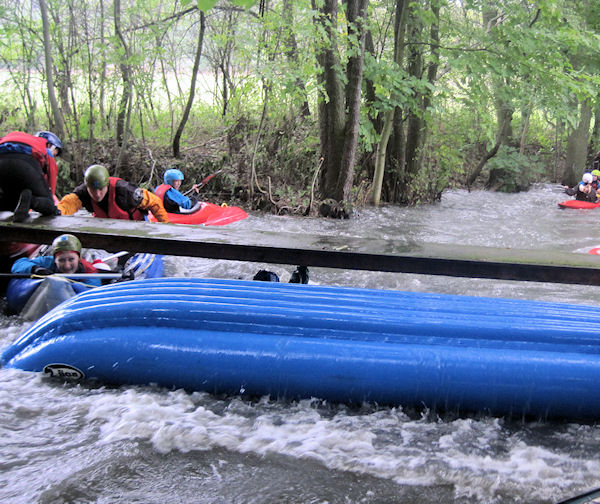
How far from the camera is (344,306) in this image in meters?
3.20

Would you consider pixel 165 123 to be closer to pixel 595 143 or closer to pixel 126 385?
pixel 126 385

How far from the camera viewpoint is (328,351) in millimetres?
2850

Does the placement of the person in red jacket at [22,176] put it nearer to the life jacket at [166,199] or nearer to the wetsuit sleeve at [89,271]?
the wetsuit sleeve at [89,271]

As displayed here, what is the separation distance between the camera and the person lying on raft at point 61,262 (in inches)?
167

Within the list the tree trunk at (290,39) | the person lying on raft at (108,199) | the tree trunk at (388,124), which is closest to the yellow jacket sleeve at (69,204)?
the person lying on raft at (108,199)

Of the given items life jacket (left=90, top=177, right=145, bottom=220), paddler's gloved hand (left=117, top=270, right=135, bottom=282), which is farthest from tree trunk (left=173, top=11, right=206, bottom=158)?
paddler's gloved hand (left=117, top=270, right=135, bottom=282)

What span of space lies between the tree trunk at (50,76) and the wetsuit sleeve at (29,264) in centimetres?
655

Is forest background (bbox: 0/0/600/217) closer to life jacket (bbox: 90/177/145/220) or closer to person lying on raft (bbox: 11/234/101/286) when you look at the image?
life jacket (bbox: 90/177/145/220)

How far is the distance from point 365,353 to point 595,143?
17847 mm

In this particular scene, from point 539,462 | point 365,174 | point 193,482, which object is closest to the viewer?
point 193,482

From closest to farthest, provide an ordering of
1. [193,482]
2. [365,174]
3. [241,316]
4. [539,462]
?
1. [193,482]
2. [539,462]
3. [241,316]
4. [365,174]

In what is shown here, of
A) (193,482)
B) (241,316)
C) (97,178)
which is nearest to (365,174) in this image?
(97,178)

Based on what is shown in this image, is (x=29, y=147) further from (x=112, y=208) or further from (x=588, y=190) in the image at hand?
(x=588, y=190)

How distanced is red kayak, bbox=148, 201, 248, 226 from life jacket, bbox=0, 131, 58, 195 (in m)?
2.42
